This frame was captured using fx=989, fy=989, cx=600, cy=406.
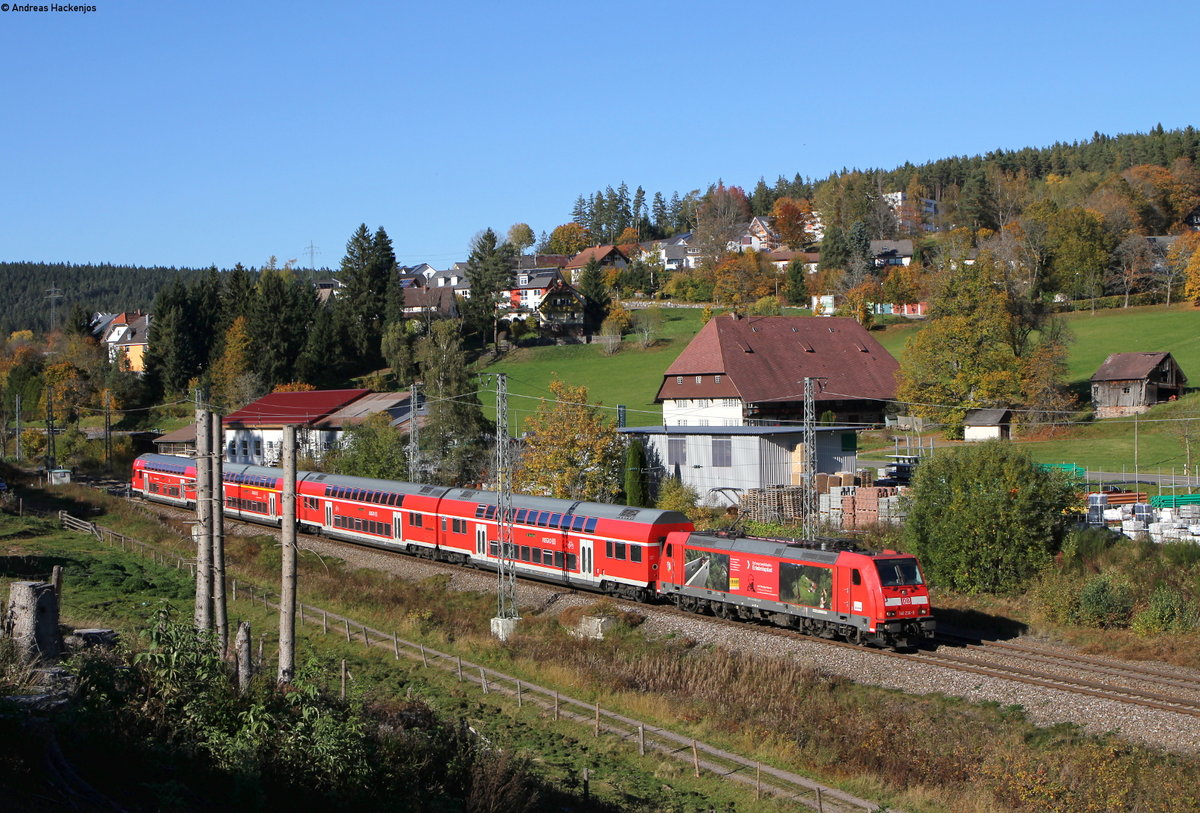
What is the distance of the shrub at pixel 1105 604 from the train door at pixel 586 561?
1525 centimetres

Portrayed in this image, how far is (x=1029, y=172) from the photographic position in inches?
7544

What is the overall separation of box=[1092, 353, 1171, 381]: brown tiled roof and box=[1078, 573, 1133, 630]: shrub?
148ft

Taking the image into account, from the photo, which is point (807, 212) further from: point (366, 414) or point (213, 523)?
point (213, 523)

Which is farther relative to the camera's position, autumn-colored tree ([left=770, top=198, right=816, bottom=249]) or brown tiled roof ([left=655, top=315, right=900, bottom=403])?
autumn-colored tree ([left=770, top=198, right=816, bottom=249])

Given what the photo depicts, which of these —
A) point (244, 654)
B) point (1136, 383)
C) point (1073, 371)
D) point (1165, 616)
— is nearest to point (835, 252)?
point (1073, 371)

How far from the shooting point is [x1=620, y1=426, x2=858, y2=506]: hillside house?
154 ft

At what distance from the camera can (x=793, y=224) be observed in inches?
7018

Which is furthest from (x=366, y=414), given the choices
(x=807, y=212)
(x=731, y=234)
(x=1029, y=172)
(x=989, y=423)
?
(x=1029, y=172)

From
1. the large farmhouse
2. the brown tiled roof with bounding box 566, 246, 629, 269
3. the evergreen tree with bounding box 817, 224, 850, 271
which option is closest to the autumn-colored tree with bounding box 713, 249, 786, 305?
the evergreen tree with bounding box 817, 224, 850, 271

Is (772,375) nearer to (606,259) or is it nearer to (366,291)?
(366,291)

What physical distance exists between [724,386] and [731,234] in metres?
107

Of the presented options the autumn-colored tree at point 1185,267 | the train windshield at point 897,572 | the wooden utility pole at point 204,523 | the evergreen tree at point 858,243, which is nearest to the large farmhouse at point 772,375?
the train windshield at point 897,572

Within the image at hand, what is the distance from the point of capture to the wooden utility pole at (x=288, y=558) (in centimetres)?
1795

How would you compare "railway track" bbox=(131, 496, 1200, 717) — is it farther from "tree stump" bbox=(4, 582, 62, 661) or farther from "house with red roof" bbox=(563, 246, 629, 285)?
"house with red roof" bbox=(563, 246, 629, 285)
